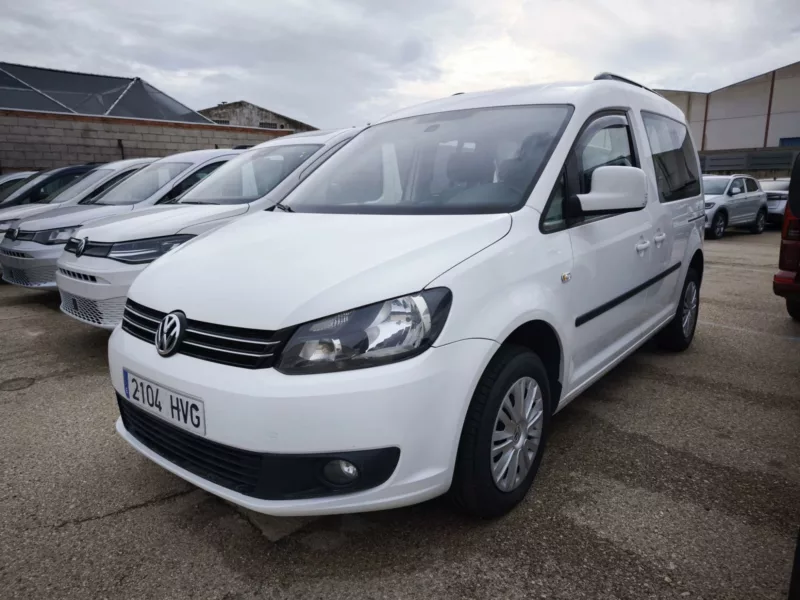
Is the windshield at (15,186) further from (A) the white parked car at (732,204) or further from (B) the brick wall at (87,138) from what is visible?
(A) the white parked car at (732,204)

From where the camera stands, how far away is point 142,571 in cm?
198

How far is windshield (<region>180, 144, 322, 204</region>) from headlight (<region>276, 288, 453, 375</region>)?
10.4 ft

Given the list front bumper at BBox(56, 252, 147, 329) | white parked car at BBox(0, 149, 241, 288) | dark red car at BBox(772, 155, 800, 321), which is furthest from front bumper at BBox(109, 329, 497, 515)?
white parked car at BBox(0, 149, 241, 288)

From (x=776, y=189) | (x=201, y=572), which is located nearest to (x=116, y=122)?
(x=201, y=572)

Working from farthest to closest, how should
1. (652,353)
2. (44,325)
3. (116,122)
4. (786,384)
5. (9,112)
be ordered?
(116,122) < (9,112) < (44,325) < (652,353) < (786,384)

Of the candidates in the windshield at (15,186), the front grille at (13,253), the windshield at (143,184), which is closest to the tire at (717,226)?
the windshield at (143,184)

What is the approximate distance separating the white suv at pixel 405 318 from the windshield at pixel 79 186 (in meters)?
6.35

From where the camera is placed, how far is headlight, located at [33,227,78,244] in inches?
227

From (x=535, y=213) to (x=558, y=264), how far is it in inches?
9.2

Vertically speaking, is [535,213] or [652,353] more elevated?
[535,213]

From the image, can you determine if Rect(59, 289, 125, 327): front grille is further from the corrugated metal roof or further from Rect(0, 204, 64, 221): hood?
the corrugated metal roof

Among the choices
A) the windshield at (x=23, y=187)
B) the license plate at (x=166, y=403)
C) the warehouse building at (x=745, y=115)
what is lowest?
the license plate at (x=166, y=403)

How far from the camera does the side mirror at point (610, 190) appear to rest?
94.5 inches

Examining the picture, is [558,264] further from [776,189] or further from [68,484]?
[776,189]
